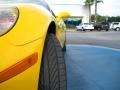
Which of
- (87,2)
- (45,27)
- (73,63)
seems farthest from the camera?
(87,2)

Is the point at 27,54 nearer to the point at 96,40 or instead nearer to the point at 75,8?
the point at 96,40

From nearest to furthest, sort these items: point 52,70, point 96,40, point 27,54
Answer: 1. point 27,54
2. point 52,70
3. point 96,40

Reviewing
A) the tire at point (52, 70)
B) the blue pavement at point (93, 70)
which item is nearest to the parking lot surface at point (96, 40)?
the blue pavement at point (93, 70)

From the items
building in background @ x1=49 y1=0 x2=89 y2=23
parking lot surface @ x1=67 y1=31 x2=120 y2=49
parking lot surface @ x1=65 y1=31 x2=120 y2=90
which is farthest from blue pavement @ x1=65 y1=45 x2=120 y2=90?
building in background @ x1=49 y1=0 x2=89 y2=23

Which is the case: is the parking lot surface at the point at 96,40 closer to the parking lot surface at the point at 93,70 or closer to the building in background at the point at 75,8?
the parking lot surface at the point at 93,70

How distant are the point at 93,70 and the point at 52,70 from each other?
2.37 m

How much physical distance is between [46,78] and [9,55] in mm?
480

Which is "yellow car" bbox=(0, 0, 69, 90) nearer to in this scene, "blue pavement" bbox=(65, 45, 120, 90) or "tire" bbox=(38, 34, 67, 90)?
"tire" bbox=(38, 34, 67, 90)

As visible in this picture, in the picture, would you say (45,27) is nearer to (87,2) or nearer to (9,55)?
(9,55)

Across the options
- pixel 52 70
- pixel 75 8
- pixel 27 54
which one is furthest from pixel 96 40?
pixel 75 8

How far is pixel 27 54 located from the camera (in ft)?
8.81

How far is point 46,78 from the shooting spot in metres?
2.99

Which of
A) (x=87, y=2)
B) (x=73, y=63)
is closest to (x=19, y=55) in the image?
(x=73, y=63)

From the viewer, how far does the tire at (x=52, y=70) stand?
2977 mm
